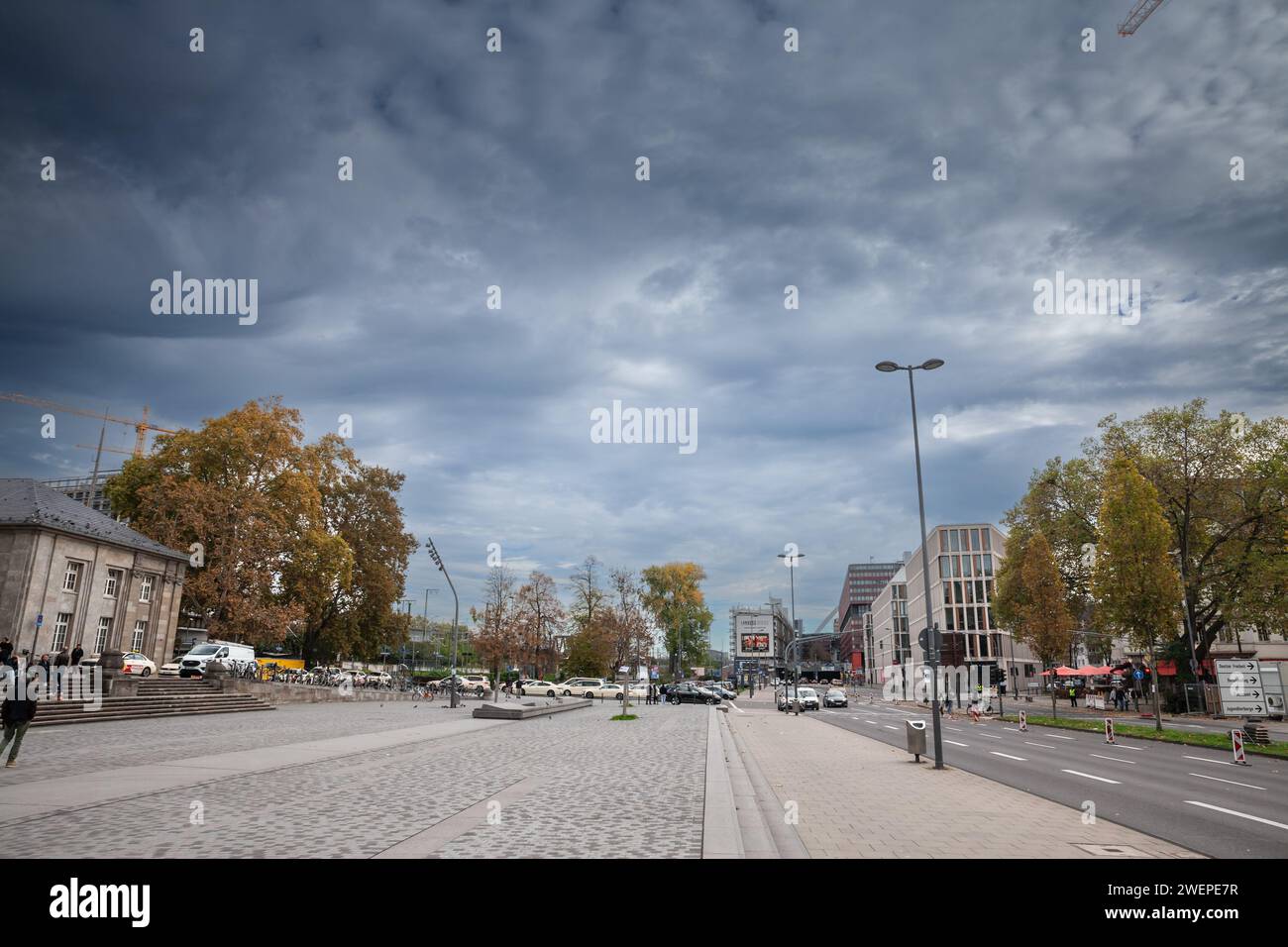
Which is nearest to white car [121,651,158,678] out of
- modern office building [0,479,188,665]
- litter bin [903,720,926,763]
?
modern office building [0,479,188,665]

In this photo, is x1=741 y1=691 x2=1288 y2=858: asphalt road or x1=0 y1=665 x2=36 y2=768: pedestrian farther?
x1=0 y1=665 x2=36 y2=768: pedestrian

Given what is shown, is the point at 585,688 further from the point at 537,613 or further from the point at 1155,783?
the point at 1155,783

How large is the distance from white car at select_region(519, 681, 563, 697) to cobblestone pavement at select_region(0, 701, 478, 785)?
75.2 feet

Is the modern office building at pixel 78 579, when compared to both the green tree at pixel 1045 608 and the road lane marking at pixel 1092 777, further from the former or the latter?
the green tree at pixel 1045 608

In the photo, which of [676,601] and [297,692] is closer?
[297,692]

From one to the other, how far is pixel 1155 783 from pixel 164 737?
75.0 ft

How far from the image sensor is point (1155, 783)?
49.2 feet

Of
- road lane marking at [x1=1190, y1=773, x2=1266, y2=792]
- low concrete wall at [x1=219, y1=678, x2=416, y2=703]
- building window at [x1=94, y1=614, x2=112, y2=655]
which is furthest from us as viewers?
building window at [x1=94, y1=614, x2=112, y2=655]

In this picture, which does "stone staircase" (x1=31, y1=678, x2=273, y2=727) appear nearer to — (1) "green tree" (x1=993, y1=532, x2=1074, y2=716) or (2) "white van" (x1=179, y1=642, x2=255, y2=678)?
(2) "white van" (x1=179, y1=642, x2=255, y2=678)

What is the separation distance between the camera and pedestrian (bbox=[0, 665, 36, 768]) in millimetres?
12617

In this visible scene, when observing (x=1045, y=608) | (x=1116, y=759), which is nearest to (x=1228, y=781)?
(x=1116, y=759)
